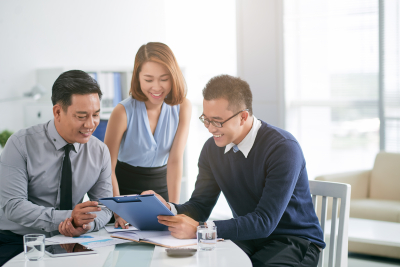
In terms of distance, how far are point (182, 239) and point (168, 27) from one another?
4.53 m

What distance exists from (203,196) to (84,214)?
0.59m

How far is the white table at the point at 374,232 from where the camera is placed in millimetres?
2973

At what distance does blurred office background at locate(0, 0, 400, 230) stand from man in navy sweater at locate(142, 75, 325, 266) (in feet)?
7.80

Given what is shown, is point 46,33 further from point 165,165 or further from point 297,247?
point 297,247

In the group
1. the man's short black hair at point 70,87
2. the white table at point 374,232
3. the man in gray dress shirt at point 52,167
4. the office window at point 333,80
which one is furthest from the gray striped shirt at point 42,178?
the office window at point 333,80

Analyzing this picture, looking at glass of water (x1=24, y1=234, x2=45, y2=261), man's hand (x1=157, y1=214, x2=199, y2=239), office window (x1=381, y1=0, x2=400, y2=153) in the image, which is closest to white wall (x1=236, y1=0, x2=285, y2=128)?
office window (x1=381, y1=0, x2=400, y2=153)

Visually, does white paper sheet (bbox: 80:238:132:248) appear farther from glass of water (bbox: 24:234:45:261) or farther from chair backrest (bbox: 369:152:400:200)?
chair backrest (bbox: 369:152:400:200)

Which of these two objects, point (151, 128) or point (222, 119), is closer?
point (222, 119)

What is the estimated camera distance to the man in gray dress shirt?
1913 mm

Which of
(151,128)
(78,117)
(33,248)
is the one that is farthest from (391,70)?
(33,248)

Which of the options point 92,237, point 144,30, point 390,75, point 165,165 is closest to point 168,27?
point 144,30

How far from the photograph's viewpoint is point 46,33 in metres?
4.49

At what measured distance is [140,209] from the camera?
5.58ft

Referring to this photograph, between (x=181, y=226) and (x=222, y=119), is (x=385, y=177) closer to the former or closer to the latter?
(x=222, y=119)
